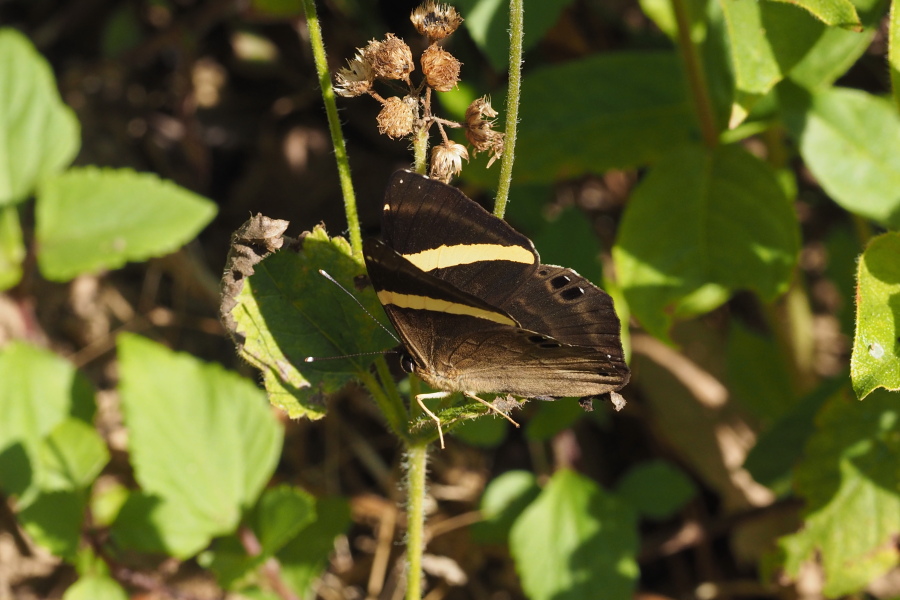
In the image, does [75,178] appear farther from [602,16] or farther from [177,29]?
[602,16]

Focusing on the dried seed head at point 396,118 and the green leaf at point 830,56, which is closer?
the dried seed head at point 396,118

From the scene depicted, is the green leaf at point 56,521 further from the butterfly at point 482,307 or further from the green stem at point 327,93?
the green stem at point 327,93

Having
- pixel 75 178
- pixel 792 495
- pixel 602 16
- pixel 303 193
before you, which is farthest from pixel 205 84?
pixel 792 495

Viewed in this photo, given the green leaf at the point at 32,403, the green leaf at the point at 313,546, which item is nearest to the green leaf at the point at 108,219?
the green leaf at the point at 32,403

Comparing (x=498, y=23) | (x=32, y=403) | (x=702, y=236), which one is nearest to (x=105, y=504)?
(x=32, y=403)

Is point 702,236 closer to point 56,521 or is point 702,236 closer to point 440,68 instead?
point 440,68

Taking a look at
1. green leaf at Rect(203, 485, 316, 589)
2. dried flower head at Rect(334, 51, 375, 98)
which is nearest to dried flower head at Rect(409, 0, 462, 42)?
dried flower head at Rect(334, 51, 375, 98)

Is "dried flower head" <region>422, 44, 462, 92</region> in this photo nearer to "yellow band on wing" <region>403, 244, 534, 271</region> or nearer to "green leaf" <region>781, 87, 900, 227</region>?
"yellow band on wing" <region>403, 244, 534, 271</region>
